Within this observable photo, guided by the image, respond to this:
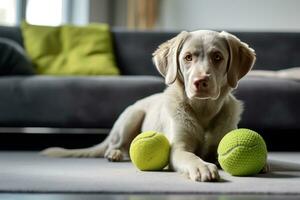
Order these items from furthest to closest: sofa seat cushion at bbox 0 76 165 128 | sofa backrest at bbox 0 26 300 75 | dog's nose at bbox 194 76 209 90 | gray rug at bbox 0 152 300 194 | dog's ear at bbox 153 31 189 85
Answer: sofa backrest at bbox 0 26 300 75
sofa seat cushion at bbox 0 76 165 128
dog's ear at bbox 153 31 189 85
dog's nose at bbox 194 76 209 90
gray rug at bbox 0 152 300 194

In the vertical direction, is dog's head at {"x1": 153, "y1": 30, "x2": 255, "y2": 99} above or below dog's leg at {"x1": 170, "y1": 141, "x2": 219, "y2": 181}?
above

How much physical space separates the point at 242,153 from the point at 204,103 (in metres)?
0.42

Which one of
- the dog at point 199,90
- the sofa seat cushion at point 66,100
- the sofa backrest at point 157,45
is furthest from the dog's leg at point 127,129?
the sofa backrest at point 157,45

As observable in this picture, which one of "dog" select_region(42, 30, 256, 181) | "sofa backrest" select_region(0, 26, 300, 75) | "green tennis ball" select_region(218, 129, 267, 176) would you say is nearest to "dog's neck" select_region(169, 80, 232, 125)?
"dog" select_region(42, 30, 256, 181)

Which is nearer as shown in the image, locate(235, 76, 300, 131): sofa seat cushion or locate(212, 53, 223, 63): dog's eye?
locate(212, 53, 223, 63): dog's eye

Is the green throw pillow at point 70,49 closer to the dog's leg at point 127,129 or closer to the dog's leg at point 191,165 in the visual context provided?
the dog's leg at point 127,129

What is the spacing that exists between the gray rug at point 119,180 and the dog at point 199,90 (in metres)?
0.17

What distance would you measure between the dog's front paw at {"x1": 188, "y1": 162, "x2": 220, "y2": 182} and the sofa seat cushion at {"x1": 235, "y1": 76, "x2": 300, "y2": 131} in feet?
4.57

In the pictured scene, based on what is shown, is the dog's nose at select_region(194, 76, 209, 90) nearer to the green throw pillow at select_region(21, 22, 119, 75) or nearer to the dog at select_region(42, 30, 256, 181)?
the dog at select_region(42, 30, 256, 181)

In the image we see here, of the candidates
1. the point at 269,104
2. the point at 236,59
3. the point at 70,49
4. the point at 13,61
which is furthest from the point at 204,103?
the point at 70,49

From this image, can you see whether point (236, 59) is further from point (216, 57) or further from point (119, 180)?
point (119, 180)

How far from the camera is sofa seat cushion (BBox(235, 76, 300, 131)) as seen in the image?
3.27 m

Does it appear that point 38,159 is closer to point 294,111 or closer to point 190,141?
point 190,141

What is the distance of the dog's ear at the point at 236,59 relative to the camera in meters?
2.25
